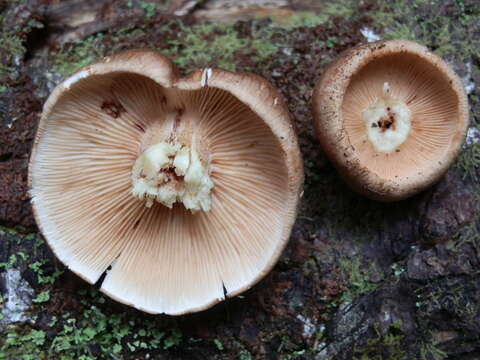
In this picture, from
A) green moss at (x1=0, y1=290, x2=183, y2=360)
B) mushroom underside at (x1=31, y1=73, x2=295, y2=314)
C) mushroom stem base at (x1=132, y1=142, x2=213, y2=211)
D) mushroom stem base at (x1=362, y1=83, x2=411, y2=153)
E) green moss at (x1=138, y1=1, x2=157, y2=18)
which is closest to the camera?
mushroom stem base at (x1=132, y1=142, x2=213, y2=211)

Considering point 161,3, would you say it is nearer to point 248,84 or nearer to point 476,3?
point 248,84

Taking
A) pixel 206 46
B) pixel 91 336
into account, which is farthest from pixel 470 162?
pixel 91 336

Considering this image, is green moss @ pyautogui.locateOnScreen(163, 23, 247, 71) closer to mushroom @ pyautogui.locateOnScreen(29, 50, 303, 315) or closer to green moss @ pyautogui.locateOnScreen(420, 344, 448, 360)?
mushroom @ pyautogui.locateOnScreen(29, 50, 303, 315)

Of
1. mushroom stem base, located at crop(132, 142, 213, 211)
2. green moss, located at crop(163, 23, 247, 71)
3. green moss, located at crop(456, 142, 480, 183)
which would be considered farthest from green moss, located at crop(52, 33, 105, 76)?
green moss, located at crop(456, 142, 480, 183)

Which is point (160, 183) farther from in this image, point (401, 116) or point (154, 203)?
point (401, 116)

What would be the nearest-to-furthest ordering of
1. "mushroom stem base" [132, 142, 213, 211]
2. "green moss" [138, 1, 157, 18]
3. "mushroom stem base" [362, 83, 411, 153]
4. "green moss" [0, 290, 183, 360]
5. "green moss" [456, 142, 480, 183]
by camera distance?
"mushroom stem base" [132, 142, 213, 211], "green moss" [0, 290, 183, 360], "mushroom stem base" [362, 83, 411, 153], "green moss" [456, 142, 480, 183], "green moss" [138, 1, 157, 18]

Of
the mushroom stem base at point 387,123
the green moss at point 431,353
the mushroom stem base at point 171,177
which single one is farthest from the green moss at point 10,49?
the green moss at point 431,353
